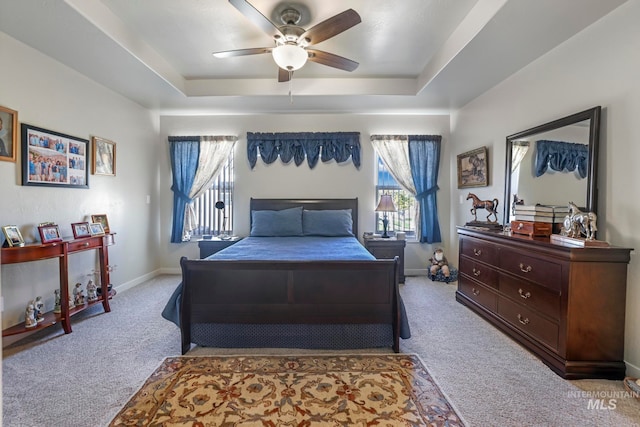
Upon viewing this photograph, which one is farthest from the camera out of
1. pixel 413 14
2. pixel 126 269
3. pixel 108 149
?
pixel 126 269

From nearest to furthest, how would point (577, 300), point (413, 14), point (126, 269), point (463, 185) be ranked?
point (577, 300), point (413, 14), point (126, 269), point (463, 185)

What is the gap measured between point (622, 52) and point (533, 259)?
5.17ft

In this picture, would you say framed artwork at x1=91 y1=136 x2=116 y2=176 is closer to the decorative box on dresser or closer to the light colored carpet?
the light colored carpet

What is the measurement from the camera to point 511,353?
95.3 inches

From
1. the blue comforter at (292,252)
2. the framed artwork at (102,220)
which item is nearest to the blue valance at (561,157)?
the blue comforter at (292,252)

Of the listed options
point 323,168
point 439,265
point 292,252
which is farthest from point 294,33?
point 439,265

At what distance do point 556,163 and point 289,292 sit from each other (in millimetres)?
2564

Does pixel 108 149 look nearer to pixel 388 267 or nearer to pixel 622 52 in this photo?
pixel 388 267

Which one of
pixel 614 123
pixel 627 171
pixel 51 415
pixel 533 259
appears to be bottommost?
pixel 51 415

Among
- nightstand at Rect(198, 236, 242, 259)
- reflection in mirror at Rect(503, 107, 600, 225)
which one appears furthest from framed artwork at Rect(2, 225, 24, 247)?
reflection in mirror at Rect(503, 107, 600, 225)

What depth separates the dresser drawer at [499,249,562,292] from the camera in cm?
221

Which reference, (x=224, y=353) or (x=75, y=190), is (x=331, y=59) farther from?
(x=75, y=190)

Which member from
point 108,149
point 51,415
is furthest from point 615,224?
point 108,149

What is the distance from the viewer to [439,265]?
174 inches
